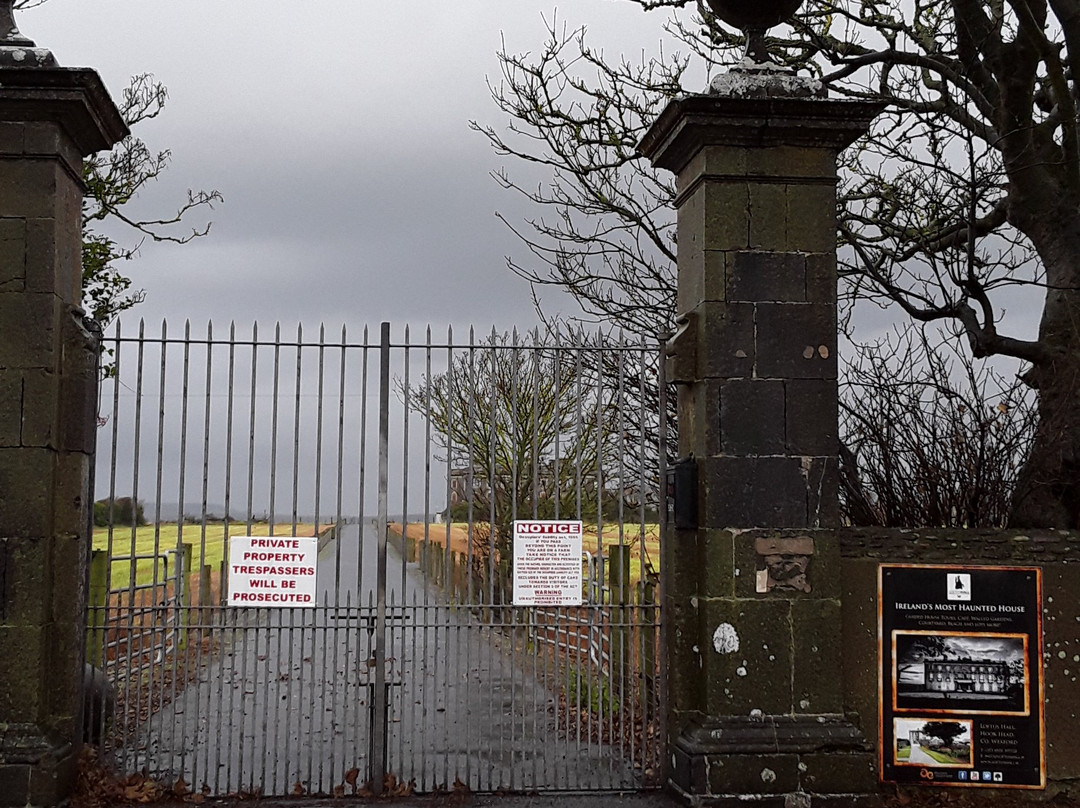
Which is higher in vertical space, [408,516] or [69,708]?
[408,516]

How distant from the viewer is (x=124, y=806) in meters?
6.00

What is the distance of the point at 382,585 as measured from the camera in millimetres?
6359

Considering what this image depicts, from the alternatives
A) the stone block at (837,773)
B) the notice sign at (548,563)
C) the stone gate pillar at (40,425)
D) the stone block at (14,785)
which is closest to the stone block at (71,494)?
the stone gate pillar at (40,425)

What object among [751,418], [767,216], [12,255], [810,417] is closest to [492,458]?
[751,418]

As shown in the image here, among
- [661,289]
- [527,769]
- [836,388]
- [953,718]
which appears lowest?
[527,769]

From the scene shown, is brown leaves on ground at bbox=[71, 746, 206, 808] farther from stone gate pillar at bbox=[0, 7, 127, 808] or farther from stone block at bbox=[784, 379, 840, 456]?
stone block at bbox=[784, 379, 840, 456]

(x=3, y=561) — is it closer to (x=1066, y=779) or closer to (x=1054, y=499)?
(x=1066, y=779)

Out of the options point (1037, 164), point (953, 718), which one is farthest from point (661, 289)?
point (953, 718)

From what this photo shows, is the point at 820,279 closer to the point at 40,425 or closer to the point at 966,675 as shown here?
the point at 966,675

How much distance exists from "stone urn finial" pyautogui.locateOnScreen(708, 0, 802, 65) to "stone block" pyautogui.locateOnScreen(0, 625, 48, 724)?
5.39 m

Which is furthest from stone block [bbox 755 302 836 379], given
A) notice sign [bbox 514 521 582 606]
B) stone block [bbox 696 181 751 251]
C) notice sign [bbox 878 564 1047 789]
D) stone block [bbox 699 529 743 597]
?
notice sign [bbox 514 521 582 606]

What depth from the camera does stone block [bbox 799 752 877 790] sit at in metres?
5.82

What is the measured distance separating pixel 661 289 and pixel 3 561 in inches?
249

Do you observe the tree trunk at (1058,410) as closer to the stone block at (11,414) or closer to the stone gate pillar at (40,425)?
A: the stone gate pillar at (40,425)
